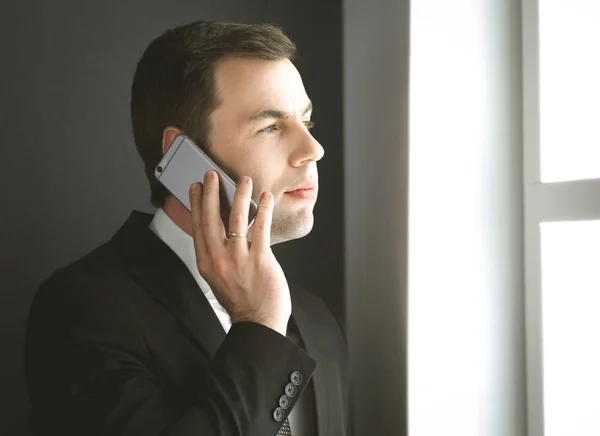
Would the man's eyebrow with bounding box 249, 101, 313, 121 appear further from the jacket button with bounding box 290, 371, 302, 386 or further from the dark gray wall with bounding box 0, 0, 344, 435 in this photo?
the jacket button with bounding box 290, 371, 302, 386

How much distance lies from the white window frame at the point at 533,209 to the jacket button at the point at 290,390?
2.07 feet

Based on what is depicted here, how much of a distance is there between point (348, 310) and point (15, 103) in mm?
809

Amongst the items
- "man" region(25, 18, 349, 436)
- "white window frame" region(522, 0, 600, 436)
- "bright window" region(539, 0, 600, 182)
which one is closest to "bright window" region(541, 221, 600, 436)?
"white window frame" region(522, 0, 600, 436)

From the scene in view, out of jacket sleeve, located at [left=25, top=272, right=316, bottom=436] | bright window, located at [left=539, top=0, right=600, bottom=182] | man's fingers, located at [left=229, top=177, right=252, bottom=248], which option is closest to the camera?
jacket sleeve, located at [left=25, top=272, right=316, bottom=436]

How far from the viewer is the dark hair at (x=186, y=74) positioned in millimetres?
1201

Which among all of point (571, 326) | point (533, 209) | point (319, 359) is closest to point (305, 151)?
point (319, 359)

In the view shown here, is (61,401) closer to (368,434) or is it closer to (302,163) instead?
(302,163)

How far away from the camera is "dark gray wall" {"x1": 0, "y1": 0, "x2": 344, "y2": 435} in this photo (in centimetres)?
119

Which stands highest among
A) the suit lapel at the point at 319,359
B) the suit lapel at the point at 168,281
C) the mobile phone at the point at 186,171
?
the mobile phone at the point at 186,171

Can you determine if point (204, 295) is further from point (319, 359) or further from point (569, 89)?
point (569, 89)

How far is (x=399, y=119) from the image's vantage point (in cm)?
134

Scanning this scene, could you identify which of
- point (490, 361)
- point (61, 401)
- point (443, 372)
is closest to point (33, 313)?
point (61, 401)

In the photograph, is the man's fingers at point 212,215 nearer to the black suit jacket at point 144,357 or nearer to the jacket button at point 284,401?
the black suit jacket at point 144,357

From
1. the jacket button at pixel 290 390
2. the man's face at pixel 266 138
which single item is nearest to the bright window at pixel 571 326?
the man's face at pixel 266 138
